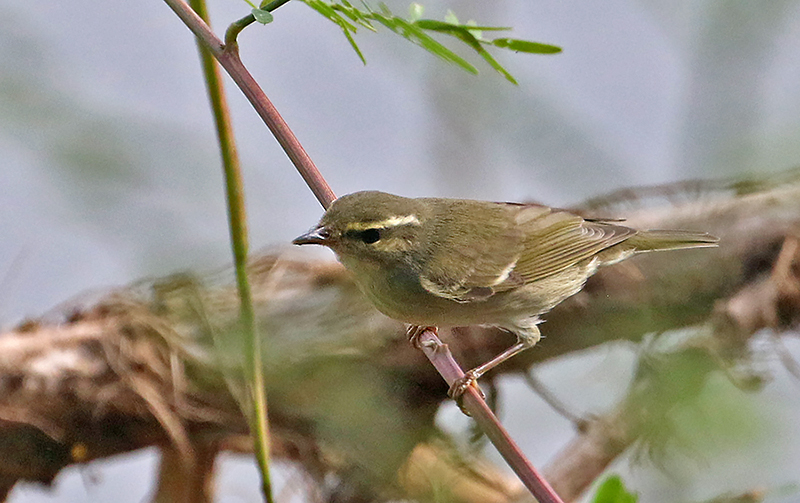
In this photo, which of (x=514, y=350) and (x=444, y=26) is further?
(x=514, y=350)

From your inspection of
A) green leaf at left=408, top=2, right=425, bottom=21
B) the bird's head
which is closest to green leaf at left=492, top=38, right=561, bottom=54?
green leaf at left=408, top=2, right=425, bottom=21

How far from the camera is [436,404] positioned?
290cm

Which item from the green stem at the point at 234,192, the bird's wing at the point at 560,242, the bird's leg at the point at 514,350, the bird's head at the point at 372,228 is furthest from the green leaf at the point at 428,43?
the bird's wing at the point at 560,242

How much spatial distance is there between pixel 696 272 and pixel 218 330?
5.31 feet

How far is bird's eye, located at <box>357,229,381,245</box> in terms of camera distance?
8.12 ft

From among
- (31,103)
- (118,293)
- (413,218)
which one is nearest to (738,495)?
(31,103)

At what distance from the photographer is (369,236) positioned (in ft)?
8.26

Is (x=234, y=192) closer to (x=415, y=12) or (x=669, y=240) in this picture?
(x=415, y=12)

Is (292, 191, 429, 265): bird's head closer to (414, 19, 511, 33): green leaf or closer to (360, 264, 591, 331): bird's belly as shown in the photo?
(360, 264, 591, 331): bird's belly

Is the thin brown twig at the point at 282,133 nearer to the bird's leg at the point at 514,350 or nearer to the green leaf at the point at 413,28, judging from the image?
the green leaf at the point at 413,28

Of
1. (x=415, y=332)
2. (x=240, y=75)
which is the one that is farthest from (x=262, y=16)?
(x=415, y=332)

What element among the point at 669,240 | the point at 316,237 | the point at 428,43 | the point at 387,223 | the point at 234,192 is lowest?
the point at 669,240

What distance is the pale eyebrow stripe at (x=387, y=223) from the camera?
2424 millimetres

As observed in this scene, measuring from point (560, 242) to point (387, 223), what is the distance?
862mm
